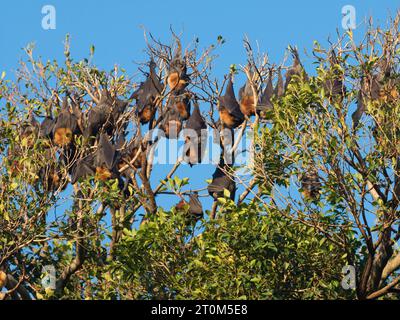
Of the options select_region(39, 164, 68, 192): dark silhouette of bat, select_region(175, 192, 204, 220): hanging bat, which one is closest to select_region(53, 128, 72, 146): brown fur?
select_region(39, 164, 68, 192): dark silhouette of bat

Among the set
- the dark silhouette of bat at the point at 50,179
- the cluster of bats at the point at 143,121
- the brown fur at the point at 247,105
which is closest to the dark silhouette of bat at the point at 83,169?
the cluster of bats at the point at 143,121

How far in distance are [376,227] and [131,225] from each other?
233 inches

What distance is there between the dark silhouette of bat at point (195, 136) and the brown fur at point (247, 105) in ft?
3.59

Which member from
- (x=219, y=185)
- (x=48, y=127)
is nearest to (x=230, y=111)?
→ (x=219, y=185)

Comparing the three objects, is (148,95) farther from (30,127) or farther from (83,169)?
(30,127)

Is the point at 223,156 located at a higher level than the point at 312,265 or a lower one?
higher

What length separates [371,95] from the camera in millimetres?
22141

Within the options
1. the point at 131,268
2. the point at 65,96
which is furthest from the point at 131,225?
the point at 65,96

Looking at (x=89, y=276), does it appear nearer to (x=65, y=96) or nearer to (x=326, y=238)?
(x=326, y=238)

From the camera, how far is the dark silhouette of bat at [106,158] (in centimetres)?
2722

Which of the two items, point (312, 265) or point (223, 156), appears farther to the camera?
point (223, 156)

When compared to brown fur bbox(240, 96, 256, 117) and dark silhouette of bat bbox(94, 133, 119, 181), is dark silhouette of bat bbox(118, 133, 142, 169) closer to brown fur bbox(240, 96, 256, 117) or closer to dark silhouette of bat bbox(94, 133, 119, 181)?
dark silhouette of bat bbox(94, 133, 119, 181)
